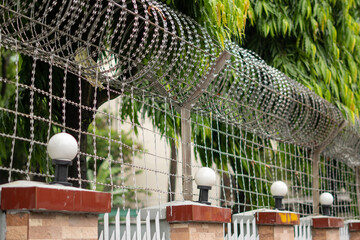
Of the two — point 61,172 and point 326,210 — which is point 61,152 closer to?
Result: point 61,172

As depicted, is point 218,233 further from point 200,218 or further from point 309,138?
point 309,138

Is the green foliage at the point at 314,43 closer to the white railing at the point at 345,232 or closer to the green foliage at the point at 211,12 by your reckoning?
the white railing at the point at 345,232

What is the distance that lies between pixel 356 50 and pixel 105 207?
26.1ft

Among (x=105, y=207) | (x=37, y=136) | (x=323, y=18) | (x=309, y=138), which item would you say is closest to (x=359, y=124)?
(x=323, y=18)

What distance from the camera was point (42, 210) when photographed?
269 centimetres

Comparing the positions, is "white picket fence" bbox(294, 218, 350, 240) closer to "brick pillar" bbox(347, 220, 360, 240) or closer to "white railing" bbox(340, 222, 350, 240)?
"white railing" bbox(340, 222, 350, 240)

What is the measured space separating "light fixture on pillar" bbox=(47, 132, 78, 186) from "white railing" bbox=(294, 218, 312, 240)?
150 inches

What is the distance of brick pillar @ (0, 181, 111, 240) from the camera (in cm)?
265

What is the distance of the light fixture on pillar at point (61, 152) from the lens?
2.94 m

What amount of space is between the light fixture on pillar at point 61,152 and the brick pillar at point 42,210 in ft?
0.44

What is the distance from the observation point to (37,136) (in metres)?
6.26

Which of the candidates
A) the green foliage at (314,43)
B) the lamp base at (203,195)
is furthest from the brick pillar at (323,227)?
the lamp base at (203,195)

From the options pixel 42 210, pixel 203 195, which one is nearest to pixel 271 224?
pixel 203 195

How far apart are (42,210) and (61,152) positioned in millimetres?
367
